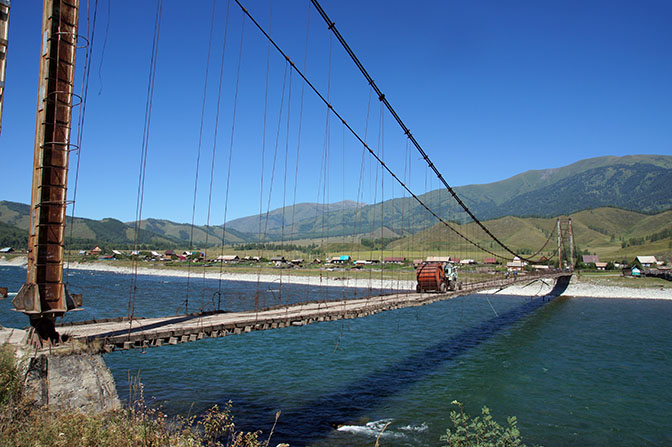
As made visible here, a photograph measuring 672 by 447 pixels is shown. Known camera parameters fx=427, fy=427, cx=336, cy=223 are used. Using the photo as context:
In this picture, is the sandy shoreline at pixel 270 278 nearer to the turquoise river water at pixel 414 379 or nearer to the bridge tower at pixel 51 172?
the turquoise river water at pixel 414 379

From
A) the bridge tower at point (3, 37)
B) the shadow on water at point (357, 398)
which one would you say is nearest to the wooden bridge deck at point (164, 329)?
the shadow on water at point (357, 398)

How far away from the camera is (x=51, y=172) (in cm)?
1012

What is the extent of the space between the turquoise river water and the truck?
145 inches

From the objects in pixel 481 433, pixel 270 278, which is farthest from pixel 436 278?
pixel 270 278

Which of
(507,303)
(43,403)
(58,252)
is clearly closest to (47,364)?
(43,403)

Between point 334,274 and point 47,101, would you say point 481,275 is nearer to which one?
point 334,274

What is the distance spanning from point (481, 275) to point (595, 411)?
236ft

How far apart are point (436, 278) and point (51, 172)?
78.9ft

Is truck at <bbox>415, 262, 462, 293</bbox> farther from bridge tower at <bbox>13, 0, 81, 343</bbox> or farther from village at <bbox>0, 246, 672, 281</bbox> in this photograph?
bridge tower at <bbox>13, 0, 81, 343</bbox>

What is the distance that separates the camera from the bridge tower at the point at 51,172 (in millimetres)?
9922

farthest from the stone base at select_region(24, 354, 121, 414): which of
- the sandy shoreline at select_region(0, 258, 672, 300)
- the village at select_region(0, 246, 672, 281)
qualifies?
the sandy shoreline at select_region(0, 258, 672, 300)

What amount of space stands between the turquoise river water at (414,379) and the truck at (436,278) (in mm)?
3671

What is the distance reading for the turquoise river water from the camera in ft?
47.2

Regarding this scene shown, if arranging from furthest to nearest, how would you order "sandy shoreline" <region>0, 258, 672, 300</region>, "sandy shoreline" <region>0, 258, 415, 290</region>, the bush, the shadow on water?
"sandy shoreline" <region>0, 258, 415, 290</region>, "sandy shoreline" <region>0, 258, 672, 300</region>, the shadow on water, the bush
